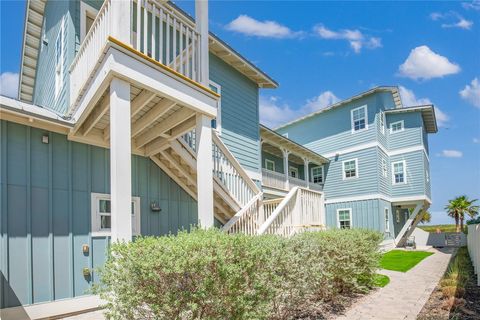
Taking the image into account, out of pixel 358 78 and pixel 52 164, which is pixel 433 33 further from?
pixel 52 164

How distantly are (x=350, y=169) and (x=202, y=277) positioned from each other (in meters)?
17.9

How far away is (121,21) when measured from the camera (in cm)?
479

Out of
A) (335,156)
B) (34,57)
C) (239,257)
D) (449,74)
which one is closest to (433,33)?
(449,74)

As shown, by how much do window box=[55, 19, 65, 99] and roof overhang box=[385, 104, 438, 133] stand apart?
18.6 m

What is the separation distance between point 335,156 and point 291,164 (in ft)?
9.55

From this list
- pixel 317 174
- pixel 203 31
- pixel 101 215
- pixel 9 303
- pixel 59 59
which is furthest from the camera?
pixel 317 174

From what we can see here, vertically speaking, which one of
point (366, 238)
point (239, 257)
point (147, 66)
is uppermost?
point (147, 66)

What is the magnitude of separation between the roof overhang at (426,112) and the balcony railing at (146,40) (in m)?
17.4

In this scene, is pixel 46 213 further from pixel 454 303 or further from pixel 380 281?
pixel 380 281

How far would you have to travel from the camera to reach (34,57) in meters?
12.1

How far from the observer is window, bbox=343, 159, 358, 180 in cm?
1948

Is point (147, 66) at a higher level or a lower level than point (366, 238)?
higher

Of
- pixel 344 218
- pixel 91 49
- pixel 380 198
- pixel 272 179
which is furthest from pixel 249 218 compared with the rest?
pixel 344 218

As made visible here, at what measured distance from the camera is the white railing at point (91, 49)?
515 centimetres
